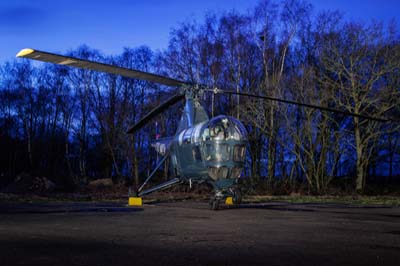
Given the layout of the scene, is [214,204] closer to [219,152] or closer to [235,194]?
[235,194]

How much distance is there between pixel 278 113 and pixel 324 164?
13.8 ft

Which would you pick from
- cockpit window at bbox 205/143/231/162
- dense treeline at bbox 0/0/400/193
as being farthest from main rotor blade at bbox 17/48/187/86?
dense treeline at bbox 0/0/400/193

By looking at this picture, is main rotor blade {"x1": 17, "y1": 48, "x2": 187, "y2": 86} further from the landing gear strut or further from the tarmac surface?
the tarmac surface

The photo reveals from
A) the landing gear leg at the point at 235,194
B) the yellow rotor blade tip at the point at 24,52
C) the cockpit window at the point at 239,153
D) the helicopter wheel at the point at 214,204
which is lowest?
the helicopter wheel at the point at 214,204

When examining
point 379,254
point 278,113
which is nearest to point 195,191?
point 278,113

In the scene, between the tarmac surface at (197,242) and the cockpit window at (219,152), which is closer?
the tarmac surface at (197,242)

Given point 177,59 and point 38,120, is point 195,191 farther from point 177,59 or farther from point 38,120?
point 38,120

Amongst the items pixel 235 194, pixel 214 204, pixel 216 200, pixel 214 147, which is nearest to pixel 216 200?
pixel 216 200

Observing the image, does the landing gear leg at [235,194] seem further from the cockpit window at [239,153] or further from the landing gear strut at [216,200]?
the cockpit window at [239,153]

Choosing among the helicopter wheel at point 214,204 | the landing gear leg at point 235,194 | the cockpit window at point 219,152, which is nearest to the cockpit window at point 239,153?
the cockpit window at point 219,152

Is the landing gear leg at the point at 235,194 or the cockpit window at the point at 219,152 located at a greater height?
the cockpit window at the point at 219,152

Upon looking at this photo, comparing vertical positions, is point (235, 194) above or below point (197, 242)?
above

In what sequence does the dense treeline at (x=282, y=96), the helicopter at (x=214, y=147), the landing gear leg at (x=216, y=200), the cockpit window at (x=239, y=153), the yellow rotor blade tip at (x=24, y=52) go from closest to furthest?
the yellow rotor blade tip at (x=24, y=52), the helicopter at (x=214, y=147), the cockpit window at (x=239, y=153), the landing gear leg at (x=216, y=200), the dense treeline at (x=282, y=96)

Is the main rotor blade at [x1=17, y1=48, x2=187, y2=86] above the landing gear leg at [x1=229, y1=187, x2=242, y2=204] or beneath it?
above
